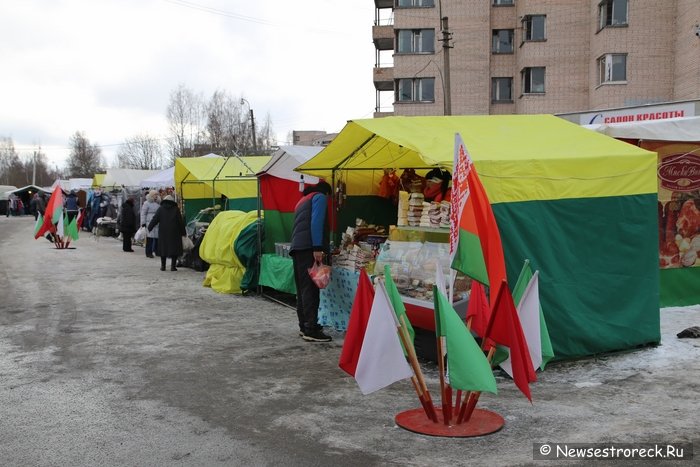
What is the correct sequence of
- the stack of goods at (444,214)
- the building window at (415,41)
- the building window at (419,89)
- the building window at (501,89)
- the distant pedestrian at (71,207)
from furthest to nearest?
1. the building window at (415,41)
2. the building window at (419,89)
3. the building window at (501,89)
4. the distant pedestrian at (71,207)
5. the stack of goods at (444,214)

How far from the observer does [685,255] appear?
968cm

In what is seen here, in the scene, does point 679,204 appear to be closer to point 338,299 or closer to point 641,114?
point 641,114

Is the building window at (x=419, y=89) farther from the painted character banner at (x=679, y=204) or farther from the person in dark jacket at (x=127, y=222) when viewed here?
the painted character banner at (x=679, y=204)

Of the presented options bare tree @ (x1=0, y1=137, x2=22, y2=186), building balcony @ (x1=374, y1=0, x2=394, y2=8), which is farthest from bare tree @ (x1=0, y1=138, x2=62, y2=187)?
building balcony @ (x1=374, y1=0, x2=394, y2=8)

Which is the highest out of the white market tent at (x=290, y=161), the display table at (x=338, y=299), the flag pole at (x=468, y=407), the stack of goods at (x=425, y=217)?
the white market tent at (x=290, y=161)

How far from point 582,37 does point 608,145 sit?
95.0 feet

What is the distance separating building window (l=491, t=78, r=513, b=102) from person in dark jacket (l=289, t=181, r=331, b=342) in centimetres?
3117

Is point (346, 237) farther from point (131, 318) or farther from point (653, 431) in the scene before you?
point (653, 431)

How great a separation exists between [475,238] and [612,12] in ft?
98.8

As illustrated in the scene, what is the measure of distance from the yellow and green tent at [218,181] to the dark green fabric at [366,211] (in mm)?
5780

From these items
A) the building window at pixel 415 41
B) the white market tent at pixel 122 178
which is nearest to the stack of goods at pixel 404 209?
the white market tent at pixel 122 178

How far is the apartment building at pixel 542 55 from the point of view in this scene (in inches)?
1159

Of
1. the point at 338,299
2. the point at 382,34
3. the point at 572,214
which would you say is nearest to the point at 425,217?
the point at 572,214

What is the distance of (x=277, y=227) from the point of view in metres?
11.6
